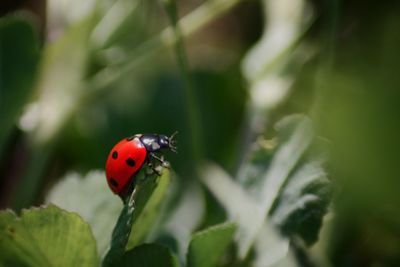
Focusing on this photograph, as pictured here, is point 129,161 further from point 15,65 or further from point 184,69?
point 15,65

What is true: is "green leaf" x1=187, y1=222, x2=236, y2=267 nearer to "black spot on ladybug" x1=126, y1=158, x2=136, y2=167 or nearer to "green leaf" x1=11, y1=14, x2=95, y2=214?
"black spot on ladybug" x1=126, y1=158, x2=136, y2=167

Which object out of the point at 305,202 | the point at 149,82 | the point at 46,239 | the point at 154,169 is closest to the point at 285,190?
the point at 305,202

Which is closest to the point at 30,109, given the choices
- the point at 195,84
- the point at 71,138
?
the point at 71,138

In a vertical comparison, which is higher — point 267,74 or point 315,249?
point 267,74

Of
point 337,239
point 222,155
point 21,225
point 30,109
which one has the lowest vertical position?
point 337,239

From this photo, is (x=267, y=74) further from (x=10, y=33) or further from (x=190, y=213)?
(x=10, y=33)

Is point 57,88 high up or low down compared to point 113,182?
up
